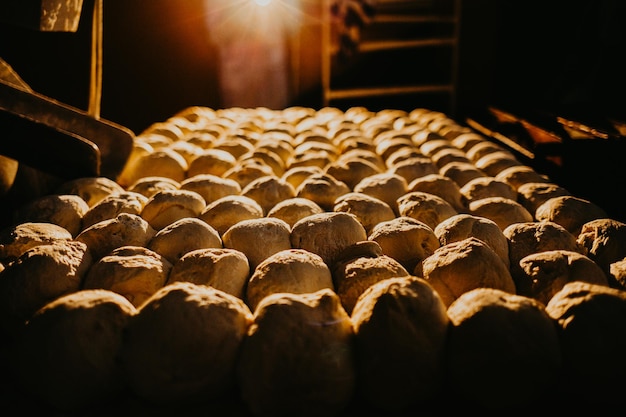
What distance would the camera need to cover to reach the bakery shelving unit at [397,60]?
658 centimetres

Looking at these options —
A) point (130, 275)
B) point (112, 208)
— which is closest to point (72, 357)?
point (130, 275)

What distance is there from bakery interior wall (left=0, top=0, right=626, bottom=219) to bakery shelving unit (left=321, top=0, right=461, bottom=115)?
31 centimetres

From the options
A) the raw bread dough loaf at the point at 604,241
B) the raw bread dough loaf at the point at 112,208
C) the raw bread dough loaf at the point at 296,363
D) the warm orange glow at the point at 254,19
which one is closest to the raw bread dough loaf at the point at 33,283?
the raw bread dough loaf at the point at 112,208

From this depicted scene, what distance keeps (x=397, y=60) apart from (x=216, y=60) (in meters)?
2.58

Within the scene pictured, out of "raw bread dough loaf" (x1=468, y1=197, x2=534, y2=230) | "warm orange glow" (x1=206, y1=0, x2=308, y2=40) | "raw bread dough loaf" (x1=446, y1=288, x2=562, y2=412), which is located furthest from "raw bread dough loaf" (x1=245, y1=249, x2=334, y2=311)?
"warm orange glow" (x1=206, y1=0, x2=308, y2=40)

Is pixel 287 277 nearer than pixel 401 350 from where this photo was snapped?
No

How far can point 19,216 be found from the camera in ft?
6.64

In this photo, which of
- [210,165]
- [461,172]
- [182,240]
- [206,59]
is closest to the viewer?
[182,240]

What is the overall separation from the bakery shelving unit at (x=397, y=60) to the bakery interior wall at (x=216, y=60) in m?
0.31

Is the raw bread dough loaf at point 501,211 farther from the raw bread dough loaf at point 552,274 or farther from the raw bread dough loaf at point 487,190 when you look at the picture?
the raw bread dough loaf at point 552,274

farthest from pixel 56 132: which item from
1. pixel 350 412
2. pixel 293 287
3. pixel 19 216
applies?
pixel 350 412

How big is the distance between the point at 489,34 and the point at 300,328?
5.68 metres

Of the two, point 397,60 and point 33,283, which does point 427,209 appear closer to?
point 33,283

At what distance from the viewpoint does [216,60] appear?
662 centimetres
